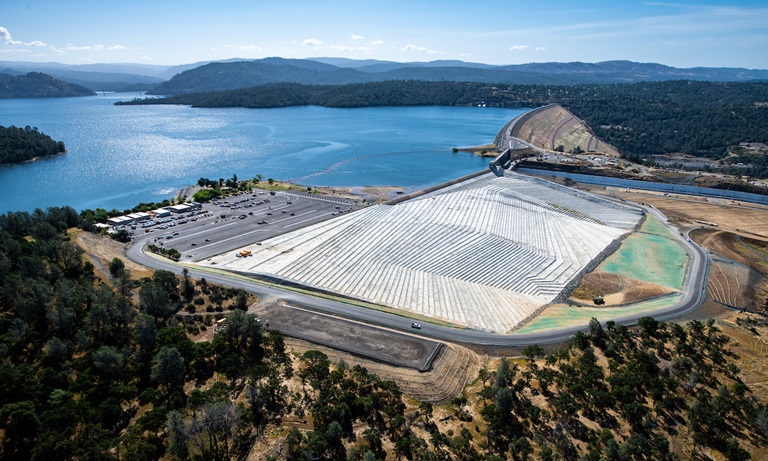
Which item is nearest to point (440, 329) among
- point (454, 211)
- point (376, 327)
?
point (376, 327)

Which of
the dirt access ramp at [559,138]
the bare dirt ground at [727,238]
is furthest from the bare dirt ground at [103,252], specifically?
the dirt access ramp at [559,138]

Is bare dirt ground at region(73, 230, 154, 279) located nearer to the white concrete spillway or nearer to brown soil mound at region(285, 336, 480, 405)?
the white concrete spillway

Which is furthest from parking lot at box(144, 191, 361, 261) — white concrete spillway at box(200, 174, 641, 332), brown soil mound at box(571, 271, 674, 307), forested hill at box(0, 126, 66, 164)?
forested hill at box(0, 126, 66, 164)

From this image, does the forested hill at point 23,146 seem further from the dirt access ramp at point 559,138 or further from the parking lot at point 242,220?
the dirt access ramp at point 559,138

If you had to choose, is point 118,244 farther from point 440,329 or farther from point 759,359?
point 759,359

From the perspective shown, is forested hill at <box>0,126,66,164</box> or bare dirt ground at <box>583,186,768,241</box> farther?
forested hill at <box>0,126,66,164</box>

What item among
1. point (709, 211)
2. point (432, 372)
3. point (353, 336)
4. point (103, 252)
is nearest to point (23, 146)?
point (103, 252)
